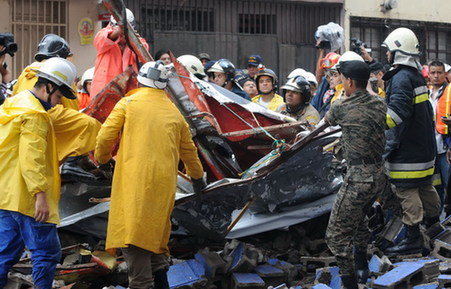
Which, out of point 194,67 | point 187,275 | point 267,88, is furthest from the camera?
point 267,88

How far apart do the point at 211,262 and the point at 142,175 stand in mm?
1329

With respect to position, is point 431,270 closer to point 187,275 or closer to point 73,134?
point 187,275

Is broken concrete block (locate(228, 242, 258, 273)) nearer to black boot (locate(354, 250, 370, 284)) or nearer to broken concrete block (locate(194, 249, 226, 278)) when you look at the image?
broken concrete block (locate(194, 249, 226, 278))

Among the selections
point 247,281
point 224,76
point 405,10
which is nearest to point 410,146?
point 247,281

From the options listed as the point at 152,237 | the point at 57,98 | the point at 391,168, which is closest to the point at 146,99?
the point at 57,98

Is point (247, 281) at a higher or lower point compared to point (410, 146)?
lower

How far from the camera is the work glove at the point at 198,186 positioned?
6.21m

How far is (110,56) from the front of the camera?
7809 mm

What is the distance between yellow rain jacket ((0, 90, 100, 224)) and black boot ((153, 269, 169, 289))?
37.1 inches

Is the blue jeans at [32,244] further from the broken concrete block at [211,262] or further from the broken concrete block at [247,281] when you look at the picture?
the broken concrete block at [247,281]

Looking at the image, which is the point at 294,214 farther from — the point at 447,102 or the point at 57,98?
the point at 447,102

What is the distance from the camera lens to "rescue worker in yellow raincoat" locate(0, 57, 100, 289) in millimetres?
5359

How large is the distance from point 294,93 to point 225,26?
23.2ft

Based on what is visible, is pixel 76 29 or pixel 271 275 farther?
pixel 76 29
